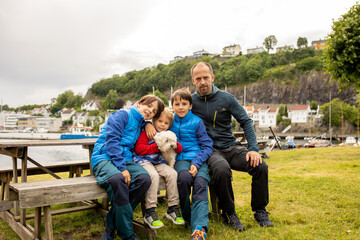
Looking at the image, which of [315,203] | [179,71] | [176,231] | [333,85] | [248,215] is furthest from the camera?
[179,71]

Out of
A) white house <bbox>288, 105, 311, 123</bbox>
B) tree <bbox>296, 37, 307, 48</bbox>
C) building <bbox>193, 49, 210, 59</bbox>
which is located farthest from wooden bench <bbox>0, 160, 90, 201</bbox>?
building <bbox>193, 49, 210, 59</bbox>

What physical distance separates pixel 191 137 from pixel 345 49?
9.42 m

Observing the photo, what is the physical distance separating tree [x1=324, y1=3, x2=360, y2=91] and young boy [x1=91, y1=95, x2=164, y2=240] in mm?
9674

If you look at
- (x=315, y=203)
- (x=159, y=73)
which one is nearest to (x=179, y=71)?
(x=159, y=73)

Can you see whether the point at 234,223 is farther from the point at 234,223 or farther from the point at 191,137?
the point at 191,137

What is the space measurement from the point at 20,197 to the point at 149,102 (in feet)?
5.92

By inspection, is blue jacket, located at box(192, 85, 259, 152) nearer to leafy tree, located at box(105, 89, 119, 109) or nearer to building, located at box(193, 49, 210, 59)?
leafy tree, located at box(105, 89, 119, 109)

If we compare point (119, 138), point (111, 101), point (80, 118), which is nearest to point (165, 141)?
point (119, 138)

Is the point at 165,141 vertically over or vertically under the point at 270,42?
under

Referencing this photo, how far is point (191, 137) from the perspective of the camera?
382cm

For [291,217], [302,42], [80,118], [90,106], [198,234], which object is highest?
[302,42]

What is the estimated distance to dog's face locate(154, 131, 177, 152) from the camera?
3.46m

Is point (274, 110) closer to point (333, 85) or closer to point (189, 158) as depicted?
point (333, 85)

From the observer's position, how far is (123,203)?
299 centimetres
